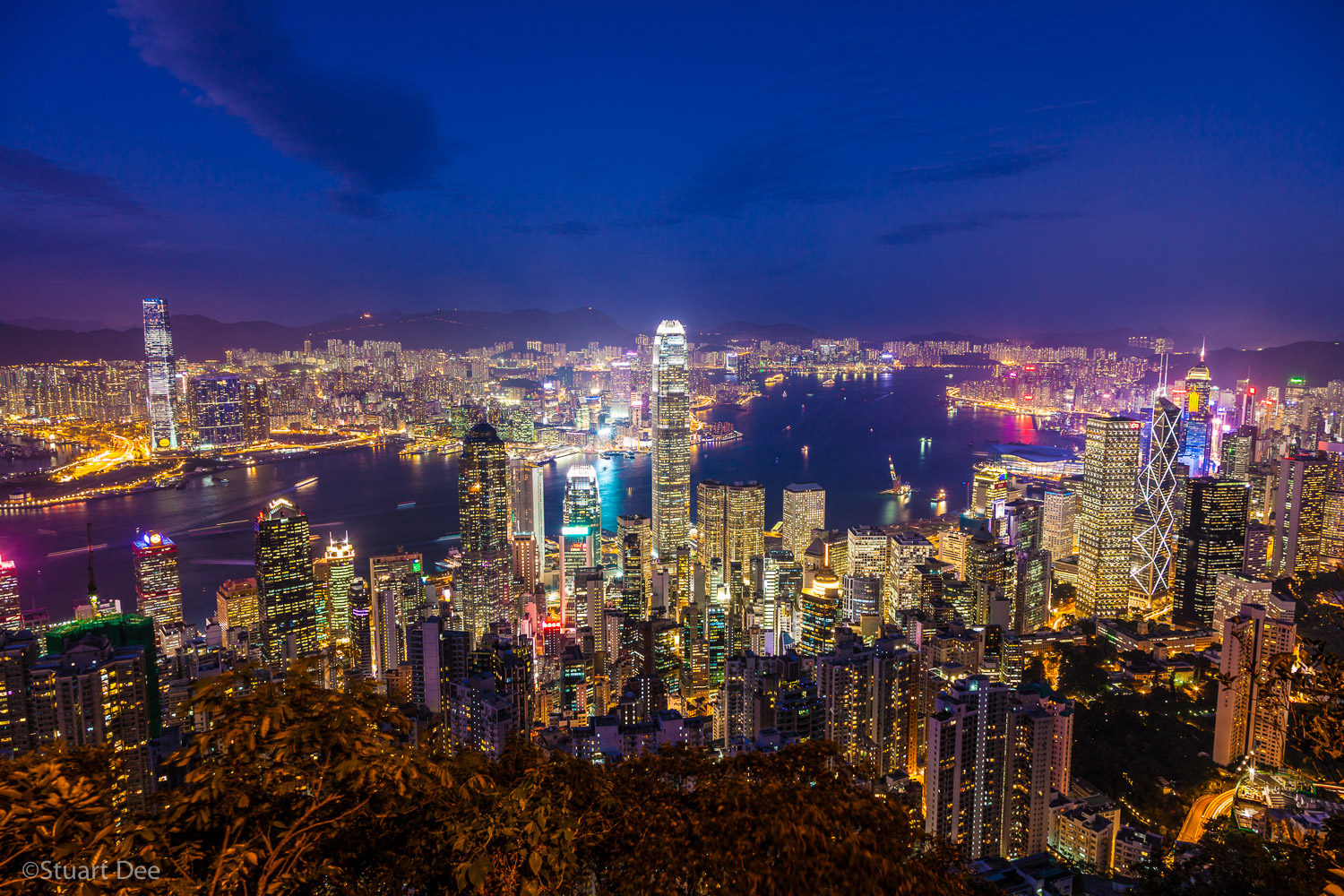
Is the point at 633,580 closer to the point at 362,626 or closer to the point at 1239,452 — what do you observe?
the point at 362,626

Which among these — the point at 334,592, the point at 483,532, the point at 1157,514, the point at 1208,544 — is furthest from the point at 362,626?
the point at 1157,514

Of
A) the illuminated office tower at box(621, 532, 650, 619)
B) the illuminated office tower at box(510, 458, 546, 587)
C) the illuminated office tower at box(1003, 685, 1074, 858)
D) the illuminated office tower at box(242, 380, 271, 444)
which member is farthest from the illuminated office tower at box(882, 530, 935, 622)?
the illuminated office tower at box(242, 380, 271, 444)

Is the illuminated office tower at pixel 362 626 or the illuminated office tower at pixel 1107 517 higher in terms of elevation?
the illuminated office tower at pixel 1107 517

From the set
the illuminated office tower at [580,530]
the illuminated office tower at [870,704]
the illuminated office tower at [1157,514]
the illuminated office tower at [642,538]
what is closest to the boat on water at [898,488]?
the illuminated office tower at [1157,514]

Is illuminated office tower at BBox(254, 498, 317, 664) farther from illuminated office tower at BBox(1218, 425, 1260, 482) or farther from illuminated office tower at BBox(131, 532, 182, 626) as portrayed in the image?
illuminated office tower at BBox(1218, 425, 1260, 482)

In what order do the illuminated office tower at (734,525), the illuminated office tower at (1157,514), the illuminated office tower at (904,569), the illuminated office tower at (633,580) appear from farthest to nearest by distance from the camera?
1. the illuminated office tower at (734,525)
2. the illuminated office tower at (1157,514)
3. the illuminated office tower at (904,569)
4. the illuminated office tower at (633,580)

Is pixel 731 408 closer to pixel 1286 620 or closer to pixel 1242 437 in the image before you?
pixel 1242 437

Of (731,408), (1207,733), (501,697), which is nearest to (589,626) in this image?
(501,697)

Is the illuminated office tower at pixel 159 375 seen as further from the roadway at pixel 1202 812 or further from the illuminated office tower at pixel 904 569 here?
the roadway at pixel 1202 812
